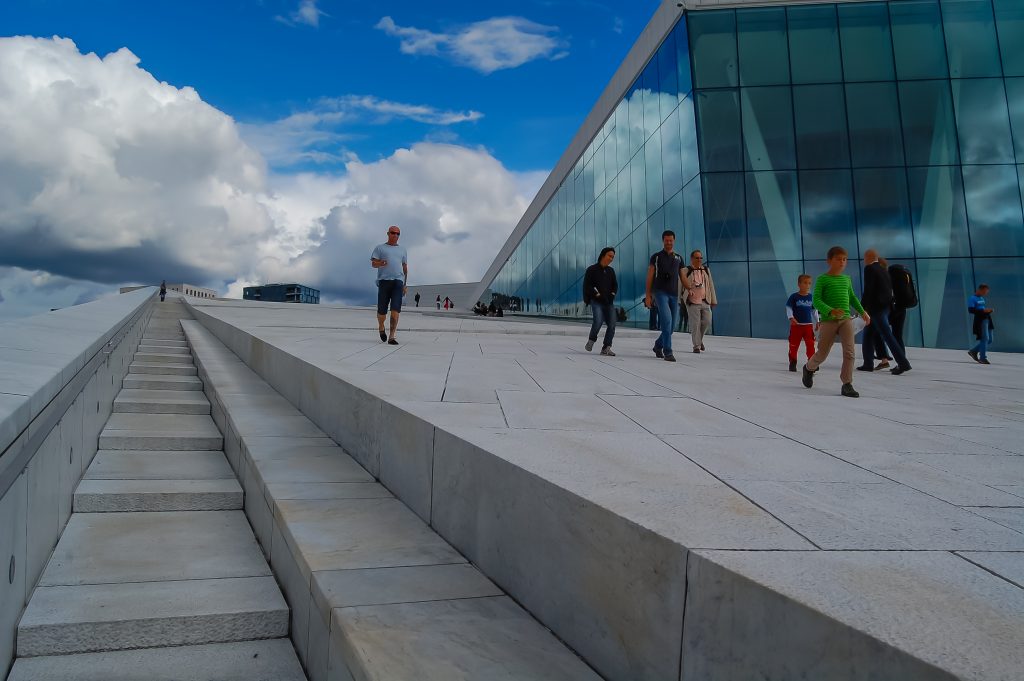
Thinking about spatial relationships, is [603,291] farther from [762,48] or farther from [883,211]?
[762,48]

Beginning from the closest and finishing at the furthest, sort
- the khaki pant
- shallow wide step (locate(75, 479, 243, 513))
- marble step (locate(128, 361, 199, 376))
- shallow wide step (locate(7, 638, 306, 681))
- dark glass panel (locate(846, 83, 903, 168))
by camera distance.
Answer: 1. shallow wide step (locate(7, 638, 306, 681))
2. shallow wide step (locate(75, 479, 243, 513))
3. the khaki pant
4. marble step (locate(128, 361, 199, 376))
5. dark glass panel (locate(846, 83, 903, 168))

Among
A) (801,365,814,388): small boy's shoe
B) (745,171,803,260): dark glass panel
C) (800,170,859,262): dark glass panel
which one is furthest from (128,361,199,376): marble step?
(800,170,859,262): dark glass panel

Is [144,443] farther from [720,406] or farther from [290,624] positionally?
[720,406]

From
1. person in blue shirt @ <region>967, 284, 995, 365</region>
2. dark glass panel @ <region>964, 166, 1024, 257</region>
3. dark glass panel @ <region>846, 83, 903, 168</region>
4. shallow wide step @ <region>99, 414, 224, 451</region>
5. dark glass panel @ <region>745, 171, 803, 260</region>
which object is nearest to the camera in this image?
shallow wide step @ <region>99, 414, 224, 451</region>

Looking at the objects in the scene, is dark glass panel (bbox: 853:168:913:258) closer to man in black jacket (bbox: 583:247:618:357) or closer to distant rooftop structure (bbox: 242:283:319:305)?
man in black jacket (bbox: 583:247:618:357)

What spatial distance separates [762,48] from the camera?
743 inches

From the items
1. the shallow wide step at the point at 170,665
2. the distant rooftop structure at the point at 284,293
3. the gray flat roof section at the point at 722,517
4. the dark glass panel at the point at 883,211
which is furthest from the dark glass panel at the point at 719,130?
the distant rooftop structure at the point at 284,293

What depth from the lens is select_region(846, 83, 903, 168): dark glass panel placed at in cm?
1822

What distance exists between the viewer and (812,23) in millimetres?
18812

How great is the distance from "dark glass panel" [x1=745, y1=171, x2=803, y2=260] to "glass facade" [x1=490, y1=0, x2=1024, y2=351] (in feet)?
0.14

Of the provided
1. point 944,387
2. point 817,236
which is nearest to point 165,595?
point 944,387

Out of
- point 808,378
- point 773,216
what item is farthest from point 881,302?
point 773,216

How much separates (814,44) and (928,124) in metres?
4.22

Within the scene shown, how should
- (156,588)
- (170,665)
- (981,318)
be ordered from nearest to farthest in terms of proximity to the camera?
(170,665) → (156,588) → (981,318)
